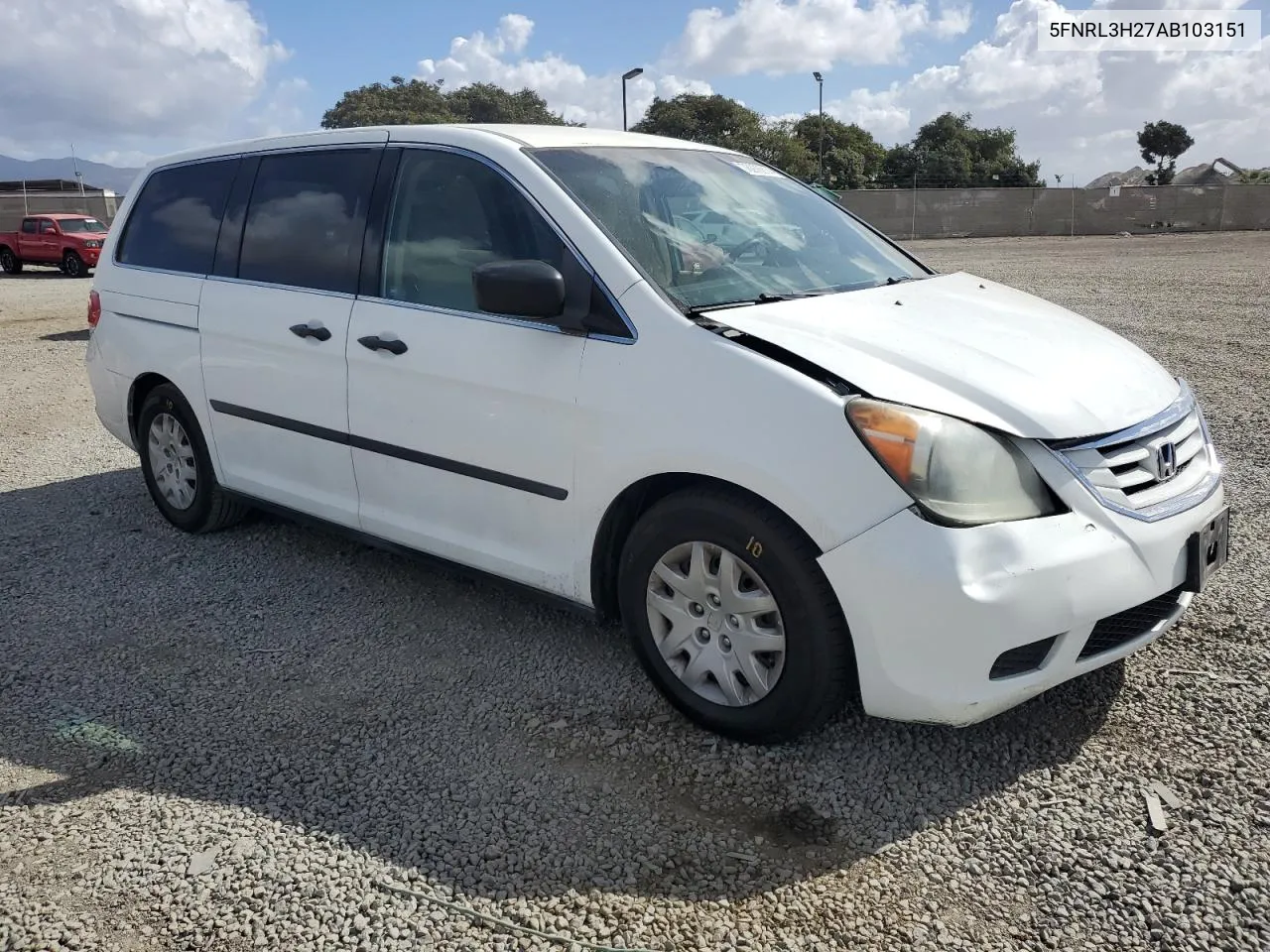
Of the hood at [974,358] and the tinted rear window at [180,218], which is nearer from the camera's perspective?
the hood at [974,358]

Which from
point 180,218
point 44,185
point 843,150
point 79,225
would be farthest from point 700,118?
point 180,218

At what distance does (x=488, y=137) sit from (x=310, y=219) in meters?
0.99

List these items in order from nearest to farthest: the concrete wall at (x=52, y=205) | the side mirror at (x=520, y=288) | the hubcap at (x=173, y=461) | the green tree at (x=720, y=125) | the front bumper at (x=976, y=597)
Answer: the front bumper at (x=976, y=597) < the side mirror at (x=520, y=288) < the hubcap at (x=173, y=461) < the concrete wall at (x=52, y=205) < the green tree at (x=720, y=125)

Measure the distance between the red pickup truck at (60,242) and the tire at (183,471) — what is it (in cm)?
2239

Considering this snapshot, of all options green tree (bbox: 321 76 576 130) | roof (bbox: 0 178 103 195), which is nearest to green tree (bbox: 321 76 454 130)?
green tree (bbox: 321 76 576 130)

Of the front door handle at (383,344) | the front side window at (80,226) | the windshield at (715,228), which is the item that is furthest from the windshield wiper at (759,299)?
the front side window at (80,226)

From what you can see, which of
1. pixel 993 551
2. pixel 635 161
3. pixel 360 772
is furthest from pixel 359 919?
pixel 635 161

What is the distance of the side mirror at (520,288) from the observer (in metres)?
3.16

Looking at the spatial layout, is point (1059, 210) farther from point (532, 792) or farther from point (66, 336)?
point (532, 792)

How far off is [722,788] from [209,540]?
330cm

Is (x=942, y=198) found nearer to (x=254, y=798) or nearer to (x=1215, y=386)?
(x=1215, y=386)

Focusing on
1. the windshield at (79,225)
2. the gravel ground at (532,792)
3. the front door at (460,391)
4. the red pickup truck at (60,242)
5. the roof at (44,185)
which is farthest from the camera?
the roof at (44,185)

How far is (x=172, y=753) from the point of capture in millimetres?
3199

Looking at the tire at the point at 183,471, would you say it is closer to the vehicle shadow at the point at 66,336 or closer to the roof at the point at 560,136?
the roof at the point at 560,136
